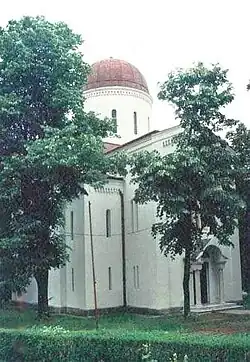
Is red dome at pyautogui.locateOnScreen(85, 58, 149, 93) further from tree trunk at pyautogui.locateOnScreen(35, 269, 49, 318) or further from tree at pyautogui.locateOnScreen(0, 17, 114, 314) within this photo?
tree trunk at pyautogui.locateOnScreen(35, 269, 49, 318)

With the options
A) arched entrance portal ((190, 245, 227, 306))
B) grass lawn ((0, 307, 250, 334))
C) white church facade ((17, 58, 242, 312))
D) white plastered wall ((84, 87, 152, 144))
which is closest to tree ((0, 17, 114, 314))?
grass lawn ((0, 307, 250, 334))

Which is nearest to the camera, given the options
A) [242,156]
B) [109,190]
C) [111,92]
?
[242,156]

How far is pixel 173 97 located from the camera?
19219 millimetres

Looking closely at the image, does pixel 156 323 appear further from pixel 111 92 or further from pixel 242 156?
pixel 111 92

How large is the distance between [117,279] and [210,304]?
4.72m

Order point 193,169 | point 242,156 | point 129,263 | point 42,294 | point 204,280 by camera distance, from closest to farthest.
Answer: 1. point 193,169
2. point 42,294
3. point 242,156
4. point 129,263
5. point 204,280

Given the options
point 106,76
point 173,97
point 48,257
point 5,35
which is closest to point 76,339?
point 48,257

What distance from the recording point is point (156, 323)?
767 inches

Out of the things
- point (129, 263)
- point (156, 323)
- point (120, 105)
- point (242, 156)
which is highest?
point (120, 105)

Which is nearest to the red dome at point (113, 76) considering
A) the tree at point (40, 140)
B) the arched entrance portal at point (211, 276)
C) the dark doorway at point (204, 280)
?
the tree at point (40, 140)

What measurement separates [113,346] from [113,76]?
2228 centimetres

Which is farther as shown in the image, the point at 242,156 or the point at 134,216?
the point at 134,216

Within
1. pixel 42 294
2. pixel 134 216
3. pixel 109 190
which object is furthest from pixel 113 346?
pixel 109 190

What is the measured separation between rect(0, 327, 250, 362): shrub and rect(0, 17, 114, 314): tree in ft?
21.6
